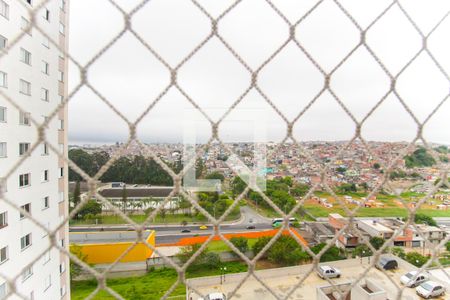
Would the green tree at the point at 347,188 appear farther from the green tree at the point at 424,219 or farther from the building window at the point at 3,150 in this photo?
the green tree at the point at 424,219

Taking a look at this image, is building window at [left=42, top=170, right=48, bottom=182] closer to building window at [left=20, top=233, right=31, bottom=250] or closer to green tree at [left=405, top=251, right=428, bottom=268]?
building window at [left=20, top=233, right=31, bottom=250]

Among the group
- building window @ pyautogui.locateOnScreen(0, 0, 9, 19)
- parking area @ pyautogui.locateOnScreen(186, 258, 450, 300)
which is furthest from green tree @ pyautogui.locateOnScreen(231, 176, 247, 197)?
parking area @ pyautogui.locateOnScreen(186, 258, 450, 300)

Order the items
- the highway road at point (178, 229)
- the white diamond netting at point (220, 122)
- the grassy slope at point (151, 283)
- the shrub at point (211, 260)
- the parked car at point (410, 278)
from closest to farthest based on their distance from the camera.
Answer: the white diamond netting at point (220, 122) < the parked car at point (410, 278) < the highway road at point (178, 229) < the grassy slope at point (151, 283) < the shrub at point (211, 260)

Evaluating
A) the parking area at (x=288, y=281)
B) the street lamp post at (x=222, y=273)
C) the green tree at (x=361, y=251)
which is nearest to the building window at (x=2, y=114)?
the parking area at (x=288, y=281)

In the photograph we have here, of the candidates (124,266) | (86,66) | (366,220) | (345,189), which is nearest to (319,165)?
(86,66)

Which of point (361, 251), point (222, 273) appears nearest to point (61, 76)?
point (222, 273)

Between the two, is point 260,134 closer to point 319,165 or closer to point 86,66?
point 319,165
